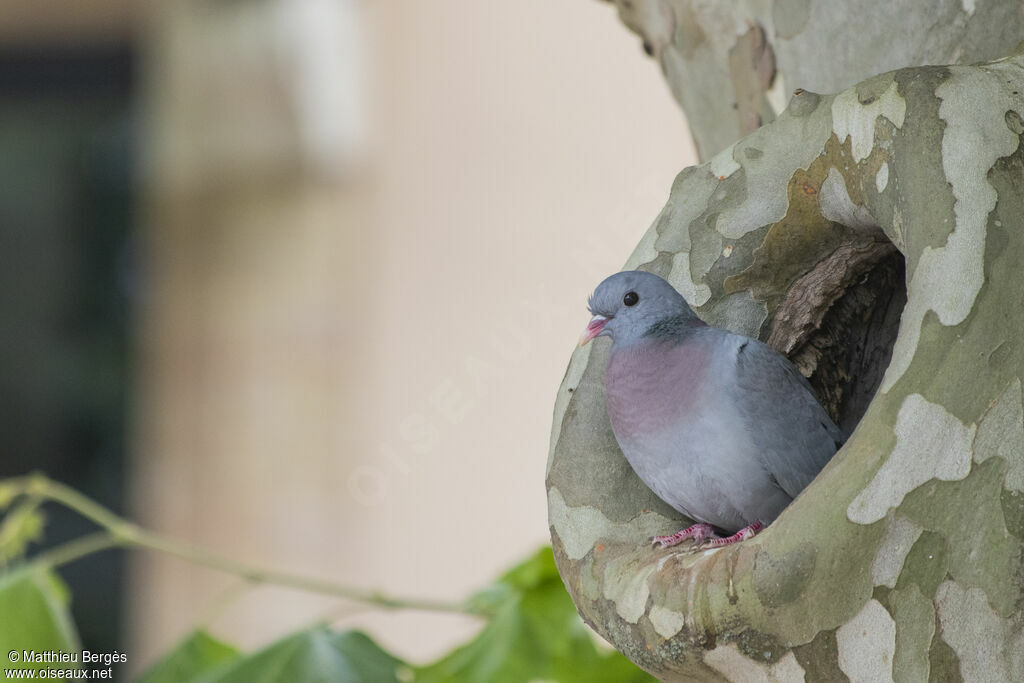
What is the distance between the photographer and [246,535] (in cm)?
157

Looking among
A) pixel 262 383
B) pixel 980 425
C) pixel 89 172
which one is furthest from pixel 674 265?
pixel 89 172

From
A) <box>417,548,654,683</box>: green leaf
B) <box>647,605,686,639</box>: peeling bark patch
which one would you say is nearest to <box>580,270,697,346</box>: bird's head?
<box>647,605,686,639</box>: peeling bark patch

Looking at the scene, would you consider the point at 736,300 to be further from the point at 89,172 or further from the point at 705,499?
the point at 89,172

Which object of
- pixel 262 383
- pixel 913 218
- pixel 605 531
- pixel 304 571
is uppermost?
pixel 913 218

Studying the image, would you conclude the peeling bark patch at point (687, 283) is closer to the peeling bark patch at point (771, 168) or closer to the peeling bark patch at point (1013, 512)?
the peeling bark patch at point (771, 168)

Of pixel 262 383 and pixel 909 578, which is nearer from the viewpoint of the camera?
pixel 909 578

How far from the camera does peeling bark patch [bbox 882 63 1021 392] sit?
35 cm

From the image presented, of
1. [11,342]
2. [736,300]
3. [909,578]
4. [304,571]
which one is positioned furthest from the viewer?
[11,342]

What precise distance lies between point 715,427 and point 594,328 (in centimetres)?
7

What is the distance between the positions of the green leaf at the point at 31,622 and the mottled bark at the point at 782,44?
1.55 feet

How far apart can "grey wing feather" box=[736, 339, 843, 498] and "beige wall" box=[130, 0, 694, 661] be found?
33.7 inches

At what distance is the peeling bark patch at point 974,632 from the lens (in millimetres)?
338

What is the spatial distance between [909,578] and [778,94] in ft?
0.95

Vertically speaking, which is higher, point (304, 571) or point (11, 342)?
point (11, 342)
